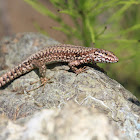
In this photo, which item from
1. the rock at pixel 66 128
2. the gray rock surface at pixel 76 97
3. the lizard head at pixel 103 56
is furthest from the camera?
the lizard head at pixel 103 56

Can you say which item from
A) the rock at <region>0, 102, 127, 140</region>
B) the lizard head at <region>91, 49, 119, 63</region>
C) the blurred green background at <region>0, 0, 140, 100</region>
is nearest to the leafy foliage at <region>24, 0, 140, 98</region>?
the blurred green background at <region>0, 0, 140, 100</region>

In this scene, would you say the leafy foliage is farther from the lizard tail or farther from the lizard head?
the lizard tail

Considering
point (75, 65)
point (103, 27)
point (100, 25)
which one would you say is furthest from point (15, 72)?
point (103, 27)

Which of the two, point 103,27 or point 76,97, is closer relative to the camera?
point 76,97

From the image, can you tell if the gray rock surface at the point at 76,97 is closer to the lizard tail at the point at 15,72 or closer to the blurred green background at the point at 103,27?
the lizard tail at the point at 15,72

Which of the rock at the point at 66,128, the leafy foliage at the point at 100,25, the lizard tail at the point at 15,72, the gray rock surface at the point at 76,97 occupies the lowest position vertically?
the rock at the point at 66,128

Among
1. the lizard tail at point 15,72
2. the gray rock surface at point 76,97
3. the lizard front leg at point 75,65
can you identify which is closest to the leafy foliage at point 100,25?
the lizard front leg at point 75,65

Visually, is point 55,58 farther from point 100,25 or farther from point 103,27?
point 103,27
